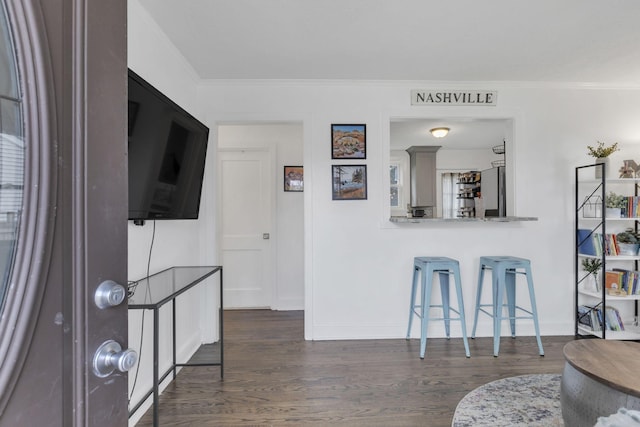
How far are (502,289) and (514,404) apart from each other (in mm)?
958

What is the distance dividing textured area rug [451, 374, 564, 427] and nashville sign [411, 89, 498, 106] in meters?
2.41

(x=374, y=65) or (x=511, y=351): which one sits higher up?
(x=374, y=65)

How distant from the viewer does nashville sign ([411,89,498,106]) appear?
310 centimetres

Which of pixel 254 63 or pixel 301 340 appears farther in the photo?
pixel 301 340

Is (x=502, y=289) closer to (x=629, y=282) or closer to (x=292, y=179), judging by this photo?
(x=629, y=282)

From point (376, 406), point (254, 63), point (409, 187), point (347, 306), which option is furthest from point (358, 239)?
point (409, 187)

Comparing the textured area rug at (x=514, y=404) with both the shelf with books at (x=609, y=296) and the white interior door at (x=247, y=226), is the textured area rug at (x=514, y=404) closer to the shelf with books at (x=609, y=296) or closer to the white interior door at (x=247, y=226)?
the shelf with books at (x=609, y=296)

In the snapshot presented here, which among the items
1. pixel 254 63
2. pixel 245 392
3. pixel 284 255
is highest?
pixel 254 63

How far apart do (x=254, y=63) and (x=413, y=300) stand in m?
2.53

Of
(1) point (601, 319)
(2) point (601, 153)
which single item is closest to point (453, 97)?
(2) point (601, 153)

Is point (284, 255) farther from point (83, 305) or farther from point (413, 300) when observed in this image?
point (83, 305)

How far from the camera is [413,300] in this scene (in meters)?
2.97

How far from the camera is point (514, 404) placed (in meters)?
2.00

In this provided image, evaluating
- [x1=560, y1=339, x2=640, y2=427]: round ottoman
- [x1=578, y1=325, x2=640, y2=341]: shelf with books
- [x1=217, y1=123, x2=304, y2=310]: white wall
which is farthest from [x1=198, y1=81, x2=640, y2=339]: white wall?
[x1=560, y1=339, x2=640, y2=427]: round ottoman
